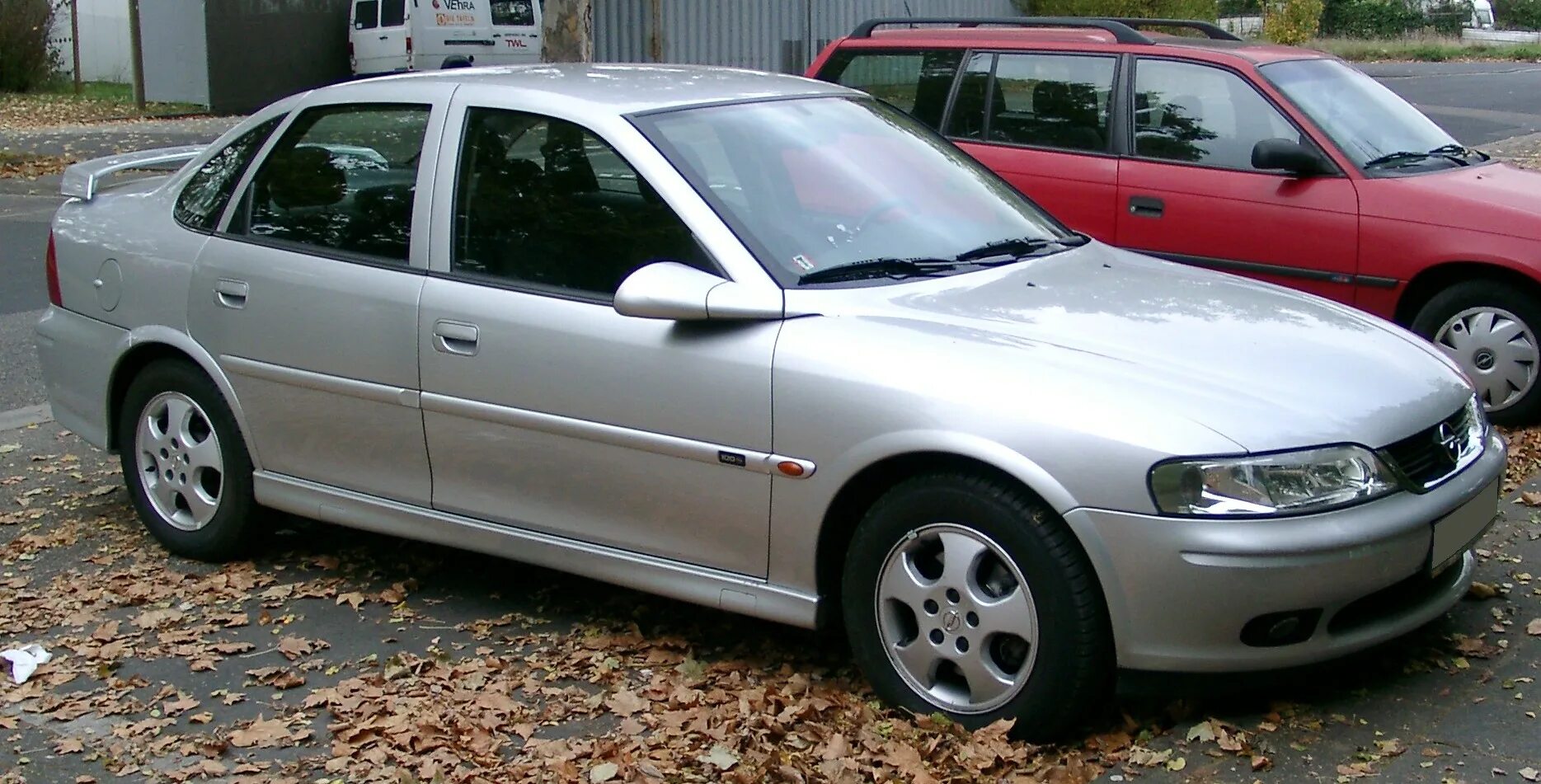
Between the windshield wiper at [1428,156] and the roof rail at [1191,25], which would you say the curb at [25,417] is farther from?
the windshield wiper at [1428,156]

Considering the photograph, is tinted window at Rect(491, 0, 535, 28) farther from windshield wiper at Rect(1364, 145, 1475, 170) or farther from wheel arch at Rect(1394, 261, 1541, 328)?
wheel arch at Rect(1394, 261, 1541, 328)

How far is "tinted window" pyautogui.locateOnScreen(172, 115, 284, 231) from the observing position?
19.0ft

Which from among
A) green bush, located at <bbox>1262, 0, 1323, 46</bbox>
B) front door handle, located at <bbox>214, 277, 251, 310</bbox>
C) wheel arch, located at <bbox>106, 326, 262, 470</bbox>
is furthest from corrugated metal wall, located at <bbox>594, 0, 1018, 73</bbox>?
front door handle, located at <bbox>214, 277, 251, 310</bbox>

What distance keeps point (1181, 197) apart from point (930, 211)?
3.19m

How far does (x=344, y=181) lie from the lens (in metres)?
5.51

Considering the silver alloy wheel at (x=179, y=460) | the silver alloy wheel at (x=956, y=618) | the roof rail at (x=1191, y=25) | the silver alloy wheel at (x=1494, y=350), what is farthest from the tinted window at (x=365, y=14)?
the silver alloy wheel at (x=956, y=618)

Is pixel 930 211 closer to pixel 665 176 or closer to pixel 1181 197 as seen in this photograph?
pixel 665 176

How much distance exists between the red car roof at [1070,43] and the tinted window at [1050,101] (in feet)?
0.28

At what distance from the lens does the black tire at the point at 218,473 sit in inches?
224

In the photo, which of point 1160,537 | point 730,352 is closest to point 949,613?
point 1160,537

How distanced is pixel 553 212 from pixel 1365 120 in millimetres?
4611

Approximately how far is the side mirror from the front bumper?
3749mm

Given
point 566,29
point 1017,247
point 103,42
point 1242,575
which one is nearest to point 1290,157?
point 1017,247

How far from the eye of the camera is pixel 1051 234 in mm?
5469
